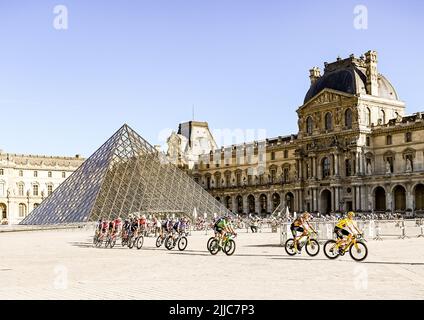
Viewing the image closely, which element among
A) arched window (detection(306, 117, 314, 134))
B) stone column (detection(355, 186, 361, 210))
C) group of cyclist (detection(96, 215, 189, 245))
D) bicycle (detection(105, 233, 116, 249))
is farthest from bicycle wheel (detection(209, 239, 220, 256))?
arched window (detection(306, 117, 314, 134))

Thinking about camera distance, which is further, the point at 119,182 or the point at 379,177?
the point at 379,177

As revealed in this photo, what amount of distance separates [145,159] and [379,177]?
2394cm

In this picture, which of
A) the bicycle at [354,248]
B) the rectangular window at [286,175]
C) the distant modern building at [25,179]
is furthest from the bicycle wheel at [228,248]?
the distant modern building at [25,179]

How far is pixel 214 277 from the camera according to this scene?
39.7ft

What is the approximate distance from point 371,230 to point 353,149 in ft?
107

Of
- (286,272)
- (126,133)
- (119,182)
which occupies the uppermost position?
(126,133)

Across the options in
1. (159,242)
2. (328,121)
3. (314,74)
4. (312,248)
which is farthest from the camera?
(314,74)

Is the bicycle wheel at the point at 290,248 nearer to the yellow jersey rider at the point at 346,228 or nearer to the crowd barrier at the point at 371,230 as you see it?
the yellow jersey rider at the point at 346,228

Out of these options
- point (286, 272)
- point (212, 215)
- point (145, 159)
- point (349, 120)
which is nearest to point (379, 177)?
point (349, 120)

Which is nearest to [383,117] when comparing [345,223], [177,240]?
[177,240]

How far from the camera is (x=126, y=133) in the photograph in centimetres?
4575

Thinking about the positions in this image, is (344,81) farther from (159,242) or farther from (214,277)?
(214,277)
